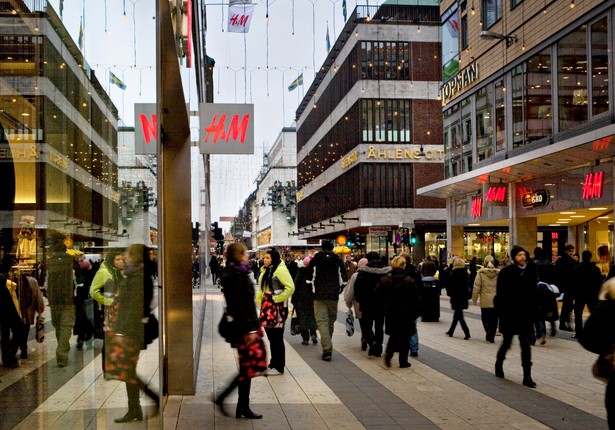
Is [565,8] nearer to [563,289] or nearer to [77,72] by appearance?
[563,289]

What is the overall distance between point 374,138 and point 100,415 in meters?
49.4

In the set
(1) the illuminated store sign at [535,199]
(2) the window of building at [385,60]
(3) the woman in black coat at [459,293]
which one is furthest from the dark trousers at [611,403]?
(2) the window of building at [385,60]

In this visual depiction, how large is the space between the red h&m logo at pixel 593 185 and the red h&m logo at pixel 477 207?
30.9 feet

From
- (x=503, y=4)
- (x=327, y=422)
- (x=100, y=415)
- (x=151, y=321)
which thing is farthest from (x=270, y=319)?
(x=503, y=4)

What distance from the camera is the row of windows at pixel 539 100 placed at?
68.5 feet

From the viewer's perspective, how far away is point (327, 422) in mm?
7125

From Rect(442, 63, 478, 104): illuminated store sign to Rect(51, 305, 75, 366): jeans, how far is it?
30595 mm

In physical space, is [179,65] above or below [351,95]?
below

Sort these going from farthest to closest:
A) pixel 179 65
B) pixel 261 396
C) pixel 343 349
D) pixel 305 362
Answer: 1. pixel 343 349
2. pixel 305 362
3. pixel 261 396
4. pixel 179 65

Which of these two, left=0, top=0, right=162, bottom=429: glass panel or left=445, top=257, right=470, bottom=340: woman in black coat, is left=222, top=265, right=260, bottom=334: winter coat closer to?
left=0, top=0, right=162, bottom=429: glass panel

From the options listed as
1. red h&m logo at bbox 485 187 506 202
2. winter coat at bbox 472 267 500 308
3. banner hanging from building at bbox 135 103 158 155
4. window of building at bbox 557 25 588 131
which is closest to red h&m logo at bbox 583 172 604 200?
window of building at bbox 557 25 588 131

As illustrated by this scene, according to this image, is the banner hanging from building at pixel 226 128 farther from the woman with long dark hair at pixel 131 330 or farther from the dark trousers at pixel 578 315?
the woman with long dark hair at pixel 131 330

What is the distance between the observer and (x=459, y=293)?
14.1m

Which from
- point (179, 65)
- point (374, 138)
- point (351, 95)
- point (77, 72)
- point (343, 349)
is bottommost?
point (343, 349)
